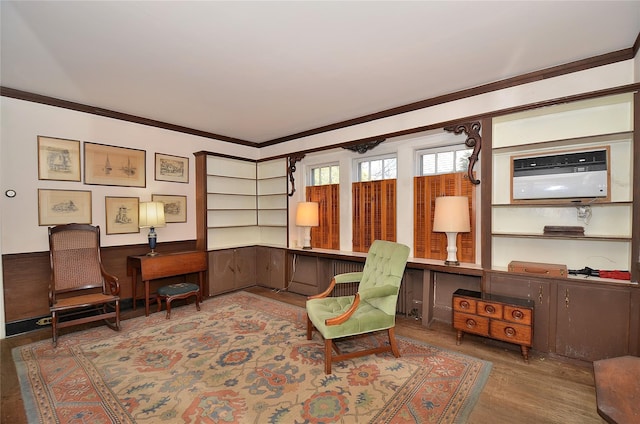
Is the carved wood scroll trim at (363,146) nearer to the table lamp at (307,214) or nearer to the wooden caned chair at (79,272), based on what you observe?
the table lamp at (307,214)

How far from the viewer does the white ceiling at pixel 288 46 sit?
194 centimetres

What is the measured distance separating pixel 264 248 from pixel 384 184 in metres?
2.47

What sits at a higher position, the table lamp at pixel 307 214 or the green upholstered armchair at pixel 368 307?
the table lamp at pixel 307 214

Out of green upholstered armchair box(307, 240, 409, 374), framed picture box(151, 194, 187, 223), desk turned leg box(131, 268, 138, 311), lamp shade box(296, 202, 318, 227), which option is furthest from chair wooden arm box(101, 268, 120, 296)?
lamp shade box(296, 202, 318, 227)

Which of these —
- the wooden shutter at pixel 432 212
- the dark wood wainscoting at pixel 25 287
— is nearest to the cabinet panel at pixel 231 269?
the dark wood wainscoting at pixel 25 287

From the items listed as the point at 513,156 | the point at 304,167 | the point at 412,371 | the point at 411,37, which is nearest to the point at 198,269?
the point at 304,167

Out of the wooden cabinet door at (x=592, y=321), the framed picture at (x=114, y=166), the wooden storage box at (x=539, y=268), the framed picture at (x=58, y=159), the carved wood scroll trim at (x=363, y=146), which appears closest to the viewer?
the wooden cabinet door at (x=592, y=321)

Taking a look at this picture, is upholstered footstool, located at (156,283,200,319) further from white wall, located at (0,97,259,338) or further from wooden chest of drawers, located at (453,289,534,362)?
wooden chest of drawers, located at (453,289,534,362)

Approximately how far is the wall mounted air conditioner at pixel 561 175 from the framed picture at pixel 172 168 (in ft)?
14.4

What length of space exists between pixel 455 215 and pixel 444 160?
2.79ft

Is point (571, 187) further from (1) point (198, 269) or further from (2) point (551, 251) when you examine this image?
(1) point (198, 269)

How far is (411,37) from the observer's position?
7.34ft

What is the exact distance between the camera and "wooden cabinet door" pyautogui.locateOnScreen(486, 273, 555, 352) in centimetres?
263

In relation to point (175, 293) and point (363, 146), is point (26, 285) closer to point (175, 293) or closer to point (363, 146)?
point (175, 293)
